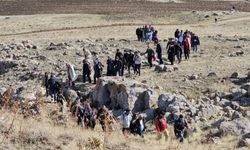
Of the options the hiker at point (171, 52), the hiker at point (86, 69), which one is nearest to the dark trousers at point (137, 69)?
the hiker at point (171, 52)

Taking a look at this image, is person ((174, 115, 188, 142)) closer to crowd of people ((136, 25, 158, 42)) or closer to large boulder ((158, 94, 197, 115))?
large boulder ((158, 94, 197, 115))

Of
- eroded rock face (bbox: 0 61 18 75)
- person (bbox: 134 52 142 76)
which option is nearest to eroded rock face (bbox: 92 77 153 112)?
person (bbox: 134 52 142 76)

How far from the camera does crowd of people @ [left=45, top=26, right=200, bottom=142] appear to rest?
2098cm

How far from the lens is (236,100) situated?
27844 millimetres

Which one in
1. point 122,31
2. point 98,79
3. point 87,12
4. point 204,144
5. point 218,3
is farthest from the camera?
point 218,3

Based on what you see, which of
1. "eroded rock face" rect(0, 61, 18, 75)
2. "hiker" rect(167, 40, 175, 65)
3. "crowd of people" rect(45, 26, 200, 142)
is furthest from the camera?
"eroded rock face" rect(0, 61, 18, 75)

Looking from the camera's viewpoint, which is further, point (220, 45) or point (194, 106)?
point (220, 45)

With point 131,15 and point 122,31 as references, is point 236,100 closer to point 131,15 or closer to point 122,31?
point 122,31

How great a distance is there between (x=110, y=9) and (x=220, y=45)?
38.5 metres

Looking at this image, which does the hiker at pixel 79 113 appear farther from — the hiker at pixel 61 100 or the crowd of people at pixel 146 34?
the crowd of people at pixel 146 34

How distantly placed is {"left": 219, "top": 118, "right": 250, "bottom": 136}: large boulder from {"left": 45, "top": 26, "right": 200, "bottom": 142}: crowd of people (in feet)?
5.54

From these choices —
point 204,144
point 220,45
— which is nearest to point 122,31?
point 220,45

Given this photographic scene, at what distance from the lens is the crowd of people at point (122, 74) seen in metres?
21.0

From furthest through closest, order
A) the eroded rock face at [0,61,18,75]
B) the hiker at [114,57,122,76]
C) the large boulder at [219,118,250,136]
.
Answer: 1. the eroded rock face at [0,61,18,75]
2. the hiker at [114,57,122,76]
3. the large boulder at [219,118,250,136]
